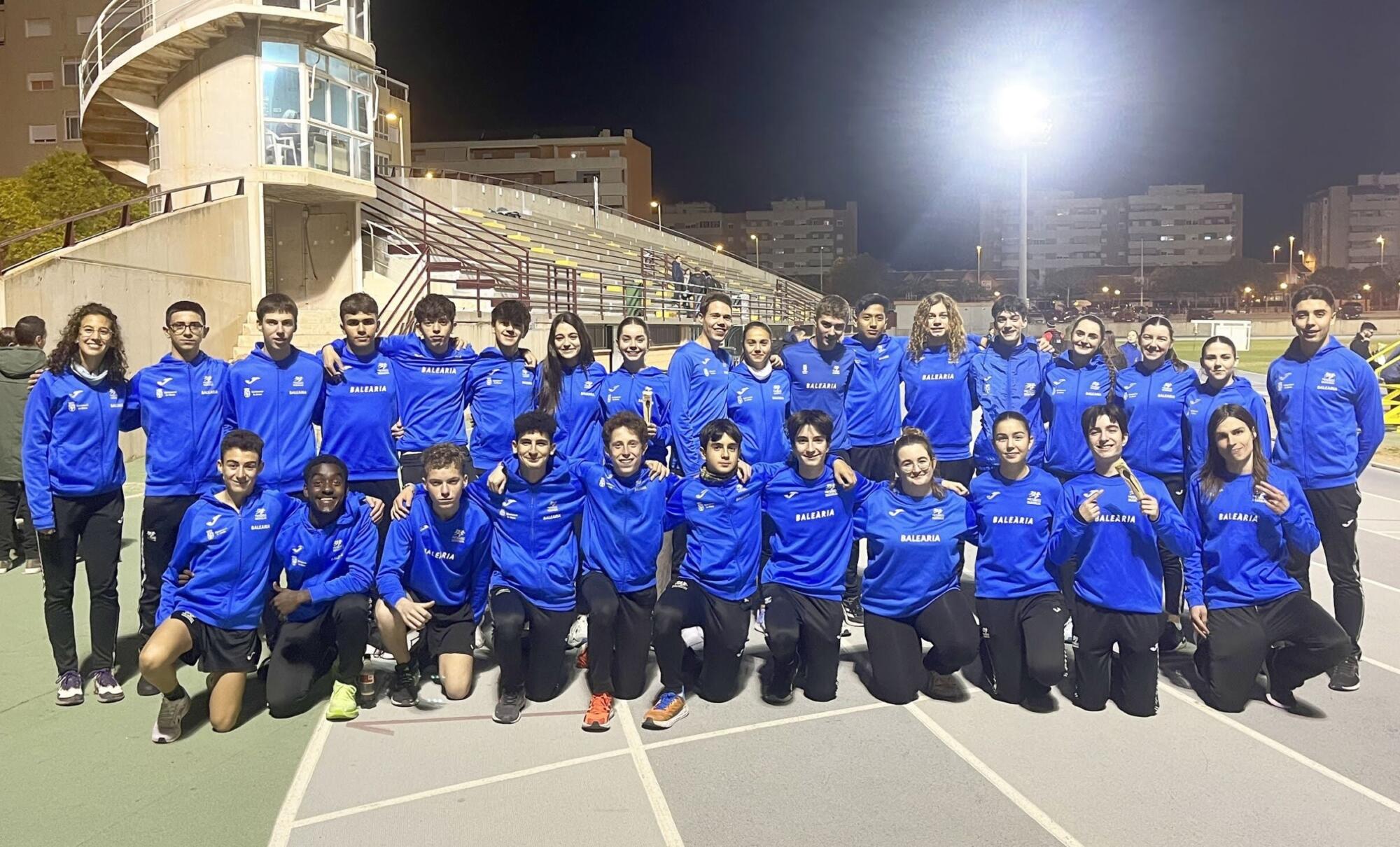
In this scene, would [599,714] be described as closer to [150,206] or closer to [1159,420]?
[1159,420]

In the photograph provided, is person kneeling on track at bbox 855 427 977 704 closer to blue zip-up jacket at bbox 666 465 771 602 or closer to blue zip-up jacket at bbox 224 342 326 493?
blue zip-up jacket at bbox 666 465 771 602

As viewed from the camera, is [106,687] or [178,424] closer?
[106,687]

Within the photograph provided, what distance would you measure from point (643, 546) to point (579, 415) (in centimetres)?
119

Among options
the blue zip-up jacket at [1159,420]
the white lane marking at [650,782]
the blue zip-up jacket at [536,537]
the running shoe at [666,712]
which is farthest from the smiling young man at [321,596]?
the blue zip-up jacket at [1159,420]

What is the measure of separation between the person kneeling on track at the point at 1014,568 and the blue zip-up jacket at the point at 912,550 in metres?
0.15

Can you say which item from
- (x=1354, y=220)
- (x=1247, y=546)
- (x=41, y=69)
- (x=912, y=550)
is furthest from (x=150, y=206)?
(x=1354, y=220)

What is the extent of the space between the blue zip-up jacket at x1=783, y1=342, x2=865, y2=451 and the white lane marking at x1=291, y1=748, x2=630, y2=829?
2744 millimetres

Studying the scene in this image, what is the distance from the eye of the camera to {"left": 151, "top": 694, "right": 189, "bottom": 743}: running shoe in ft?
14.2

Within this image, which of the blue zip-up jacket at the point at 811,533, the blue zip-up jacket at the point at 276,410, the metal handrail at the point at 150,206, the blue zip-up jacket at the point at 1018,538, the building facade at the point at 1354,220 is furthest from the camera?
the building facade at the point at 1354,220

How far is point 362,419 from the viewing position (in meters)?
5.58

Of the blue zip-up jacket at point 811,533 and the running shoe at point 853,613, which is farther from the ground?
the blue zip-up jacket at point 811,533

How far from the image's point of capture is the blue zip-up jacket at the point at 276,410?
5.28m

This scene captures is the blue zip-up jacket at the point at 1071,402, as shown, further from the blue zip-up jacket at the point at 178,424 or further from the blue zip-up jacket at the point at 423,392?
the blue zip-up jacket at the point at 178,424

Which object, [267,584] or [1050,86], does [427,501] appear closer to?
[267,584]
